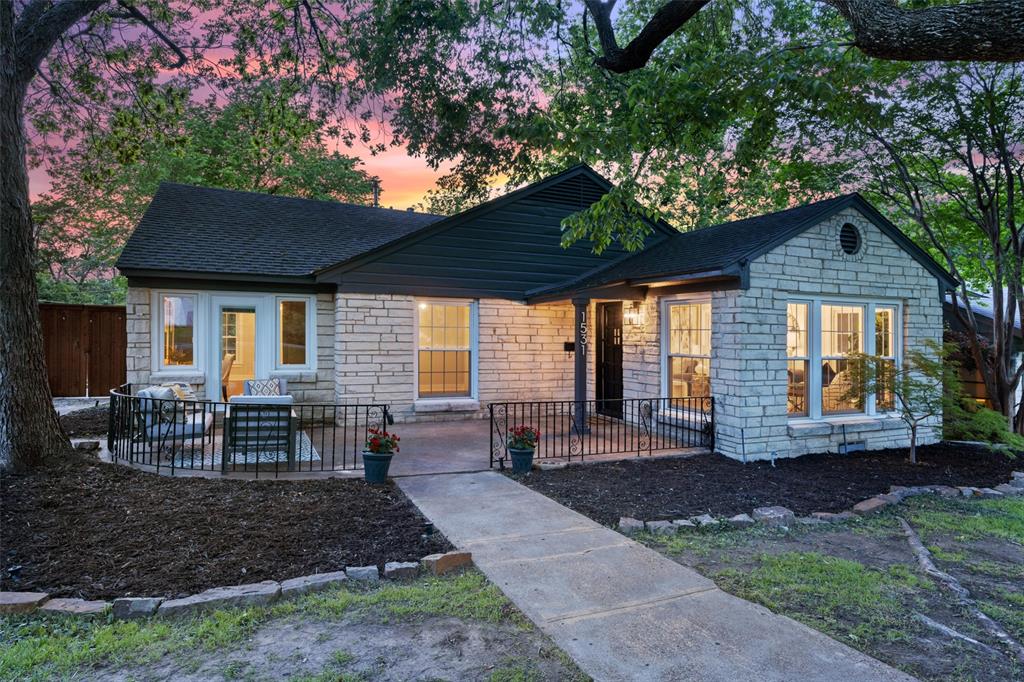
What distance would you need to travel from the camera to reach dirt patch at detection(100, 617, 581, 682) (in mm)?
2842

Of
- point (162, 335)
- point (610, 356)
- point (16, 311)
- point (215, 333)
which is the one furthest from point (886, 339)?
point (162, 335)

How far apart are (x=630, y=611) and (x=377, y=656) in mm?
1544

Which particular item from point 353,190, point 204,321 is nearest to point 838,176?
point 204,321

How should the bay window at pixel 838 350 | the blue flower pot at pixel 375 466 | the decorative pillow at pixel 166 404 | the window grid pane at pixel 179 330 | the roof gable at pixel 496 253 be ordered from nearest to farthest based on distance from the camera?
the blue flower pot at pixel 375 466 < the decorative pillow at pixel 166 404 < the bay window at pixel 838 350 < the window grid pane at pixel 179 330 < the roof gable at pixel 496 253

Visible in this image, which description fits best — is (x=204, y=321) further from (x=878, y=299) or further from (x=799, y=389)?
(x=878, y=299)

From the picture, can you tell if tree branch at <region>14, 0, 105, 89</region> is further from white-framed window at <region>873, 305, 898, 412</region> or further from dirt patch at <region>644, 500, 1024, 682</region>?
white-framed window at <region>873, 305, 898, 412</region>

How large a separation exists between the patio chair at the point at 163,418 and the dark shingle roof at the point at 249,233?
10.5 ft

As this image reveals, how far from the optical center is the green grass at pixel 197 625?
2967mm

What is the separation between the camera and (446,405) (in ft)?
37.6

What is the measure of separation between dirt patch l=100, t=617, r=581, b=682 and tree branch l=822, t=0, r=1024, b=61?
13.5 feet

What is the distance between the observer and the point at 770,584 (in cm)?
397

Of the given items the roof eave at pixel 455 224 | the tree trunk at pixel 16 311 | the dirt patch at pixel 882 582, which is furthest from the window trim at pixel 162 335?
the dirt patch at pixel 882 582

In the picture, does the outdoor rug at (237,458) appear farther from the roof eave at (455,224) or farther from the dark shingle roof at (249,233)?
the dark shingle roof at (249,233)

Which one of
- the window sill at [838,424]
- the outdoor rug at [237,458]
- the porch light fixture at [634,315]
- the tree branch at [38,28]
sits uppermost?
the tree branch at [38,28]
